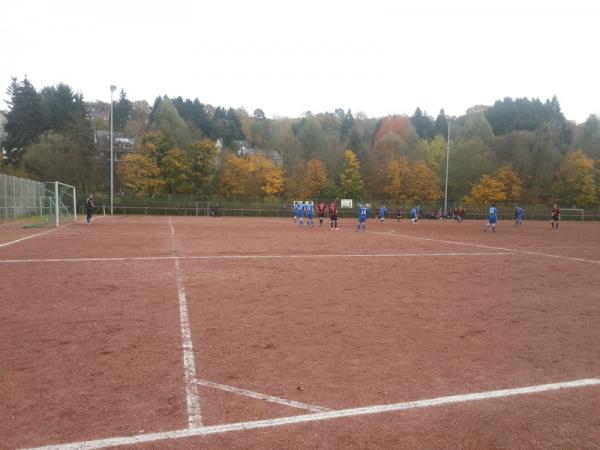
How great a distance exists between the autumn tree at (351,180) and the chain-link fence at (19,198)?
39122 mm

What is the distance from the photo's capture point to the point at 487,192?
6488 centimetres

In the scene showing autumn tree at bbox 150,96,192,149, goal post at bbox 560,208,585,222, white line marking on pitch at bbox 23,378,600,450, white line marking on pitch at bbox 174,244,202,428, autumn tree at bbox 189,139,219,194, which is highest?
autumn tree at bbox 150,96,192,149

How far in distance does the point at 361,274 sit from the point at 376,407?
7133 millimetres

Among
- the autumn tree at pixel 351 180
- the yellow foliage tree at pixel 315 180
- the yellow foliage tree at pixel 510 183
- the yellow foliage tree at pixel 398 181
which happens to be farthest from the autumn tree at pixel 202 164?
the yellow foliage tree at pixel 510 183

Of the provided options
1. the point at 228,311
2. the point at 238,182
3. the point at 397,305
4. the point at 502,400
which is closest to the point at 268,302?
the point at 228,311

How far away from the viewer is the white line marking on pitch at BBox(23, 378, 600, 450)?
3354 millimetres

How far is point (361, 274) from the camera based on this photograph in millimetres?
11047

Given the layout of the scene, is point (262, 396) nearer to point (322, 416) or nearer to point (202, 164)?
point (322, 416)

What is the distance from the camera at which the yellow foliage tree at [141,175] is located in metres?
59.7

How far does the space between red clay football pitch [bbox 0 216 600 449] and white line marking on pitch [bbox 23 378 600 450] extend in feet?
0.05

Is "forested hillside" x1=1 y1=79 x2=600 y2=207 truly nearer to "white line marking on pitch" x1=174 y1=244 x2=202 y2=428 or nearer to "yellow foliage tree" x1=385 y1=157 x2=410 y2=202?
"yellow foliage tree" x1=385 y1=157 x2=410 y2=202

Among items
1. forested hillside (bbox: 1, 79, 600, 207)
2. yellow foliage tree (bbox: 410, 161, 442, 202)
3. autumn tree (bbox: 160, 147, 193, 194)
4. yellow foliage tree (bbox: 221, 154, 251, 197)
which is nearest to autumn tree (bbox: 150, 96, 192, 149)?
forested hillside (bbox: 1, 79, 600, 207)

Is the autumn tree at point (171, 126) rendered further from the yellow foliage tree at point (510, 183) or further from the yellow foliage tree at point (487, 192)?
the yellow foliage tree at point (510, 183)

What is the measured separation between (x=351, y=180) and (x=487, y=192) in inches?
775
